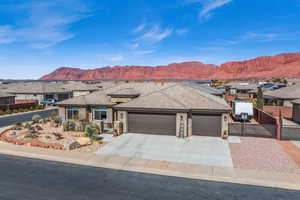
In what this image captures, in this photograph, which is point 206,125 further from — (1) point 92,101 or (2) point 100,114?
(1) point 92,101

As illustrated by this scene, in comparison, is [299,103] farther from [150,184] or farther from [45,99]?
[45,99]

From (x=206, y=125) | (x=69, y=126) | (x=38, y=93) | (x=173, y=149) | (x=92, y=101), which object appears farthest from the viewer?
(x=38, y=93)

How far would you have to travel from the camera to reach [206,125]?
19.0 meters

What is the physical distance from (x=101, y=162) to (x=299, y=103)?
22740 millimetres

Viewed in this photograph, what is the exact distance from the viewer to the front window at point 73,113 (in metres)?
23.3

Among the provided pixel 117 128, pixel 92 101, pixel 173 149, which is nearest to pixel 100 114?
pixel 92 101

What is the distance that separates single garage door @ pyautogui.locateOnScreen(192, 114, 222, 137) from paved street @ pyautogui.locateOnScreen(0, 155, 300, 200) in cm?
904

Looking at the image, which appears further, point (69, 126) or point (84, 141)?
point (69, 126)

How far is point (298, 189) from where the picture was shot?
962cm

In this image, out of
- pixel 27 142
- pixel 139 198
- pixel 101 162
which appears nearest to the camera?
pixel 139 198

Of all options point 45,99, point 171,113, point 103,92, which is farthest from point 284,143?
point 45,99

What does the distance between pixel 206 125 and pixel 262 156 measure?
5929 millimetres

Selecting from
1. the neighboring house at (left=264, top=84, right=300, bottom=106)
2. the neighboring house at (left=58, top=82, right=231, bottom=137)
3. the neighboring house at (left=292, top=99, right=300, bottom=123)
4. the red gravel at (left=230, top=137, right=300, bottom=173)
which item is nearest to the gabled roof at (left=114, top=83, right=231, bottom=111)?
the neighboring house at (left=58, top=82, right=231, bottom=137)

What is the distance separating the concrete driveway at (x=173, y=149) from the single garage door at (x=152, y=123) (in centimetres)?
77
